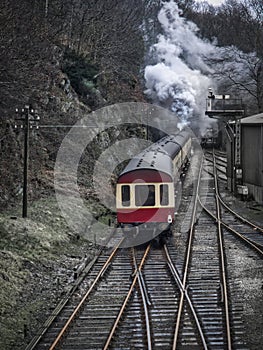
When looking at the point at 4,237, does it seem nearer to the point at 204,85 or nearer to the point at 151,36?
the point at 204,85

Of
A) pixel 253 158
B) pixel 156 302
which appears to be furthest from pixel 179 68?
pixel 156 302

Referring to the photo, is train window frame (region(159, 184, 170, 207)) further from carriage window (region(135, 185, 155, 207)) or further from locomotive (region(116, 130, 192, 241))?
carriage window (region(135, 185, 155, 207))

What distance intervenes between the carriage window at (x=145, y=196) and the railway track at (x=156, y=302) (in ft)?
4.77

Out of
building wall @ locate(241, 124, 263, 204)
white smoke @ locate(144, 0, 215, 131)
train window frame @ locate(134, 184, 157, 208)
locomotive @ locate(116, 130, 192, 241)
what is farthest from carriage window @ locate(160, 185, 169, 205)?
white smoke @ locate(144, 0, 215, 131)

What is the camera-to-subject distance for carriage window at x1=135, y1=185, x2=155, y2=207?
18.2 m

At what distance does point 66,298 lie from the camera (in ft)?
42.9

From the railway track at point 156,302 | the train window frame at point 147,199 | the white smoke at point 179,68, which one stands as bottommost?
the railway track at point 156,302

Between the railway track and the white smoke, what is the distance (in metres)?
28.5

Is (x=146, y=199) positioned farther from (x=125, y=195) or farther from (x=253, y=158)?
(x=253, y=158)

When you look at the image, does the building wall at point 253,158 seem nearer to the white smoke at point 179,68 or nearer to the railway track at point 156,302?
the railway track at point 156,302

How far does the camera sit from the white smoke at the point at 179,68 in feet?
154

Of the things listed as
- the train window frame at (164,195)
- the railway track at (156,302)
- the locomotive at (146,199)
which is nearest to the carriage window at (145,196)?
the locomotive at (146,199)

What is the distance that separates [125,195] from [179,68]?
35.3 m

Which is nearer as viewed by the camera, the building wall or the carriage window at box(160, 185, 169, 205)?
the carriage window at box(160, 185, 169, 205)
